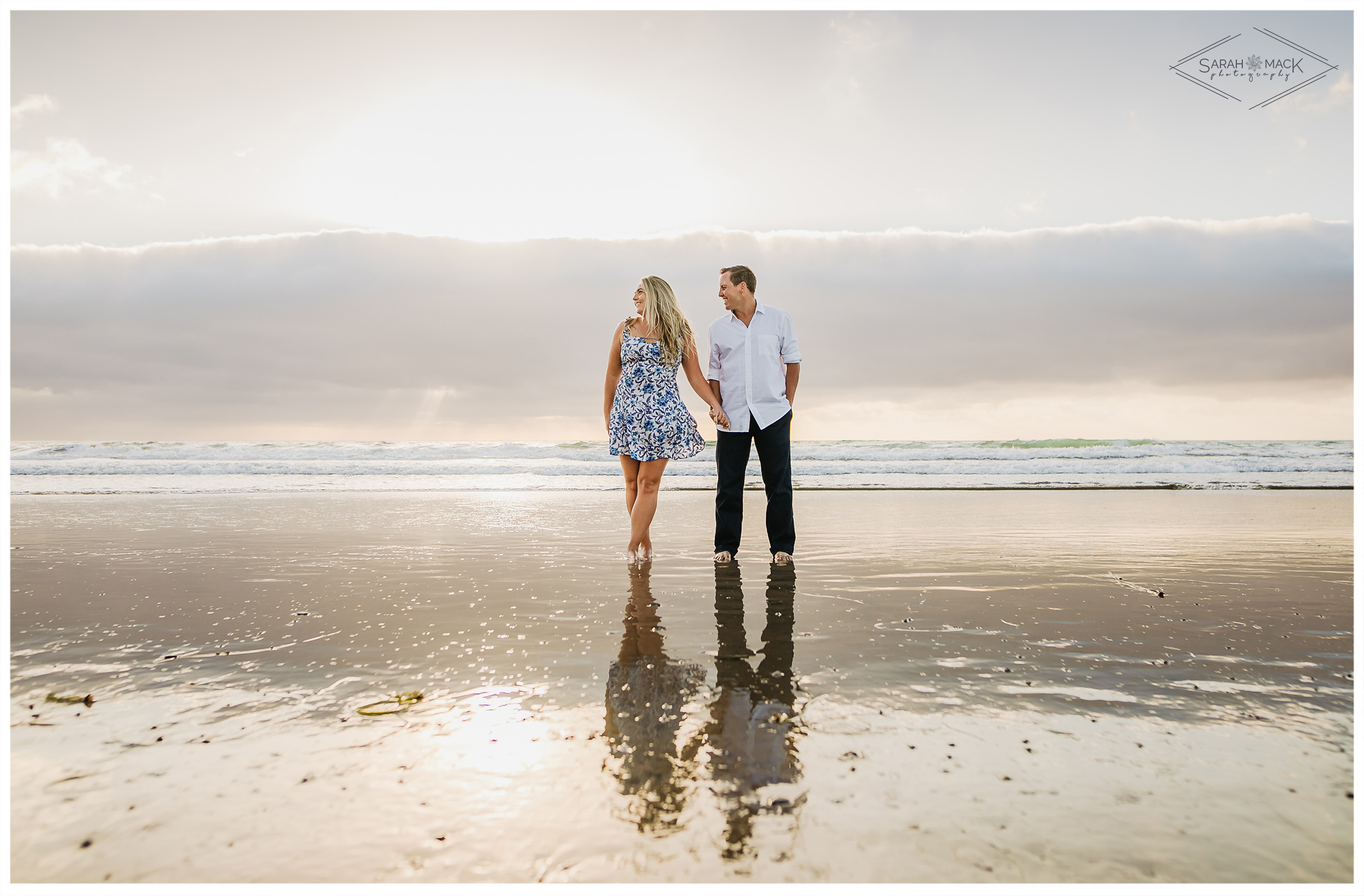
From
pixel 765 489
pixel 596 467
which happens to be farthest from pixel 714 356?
pixel 596 467

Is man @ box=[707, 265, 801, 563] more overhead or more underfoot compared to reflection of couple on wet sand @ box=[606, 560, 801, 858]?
more overhead

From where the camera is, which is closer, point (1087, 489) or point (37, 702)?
point (37, 702)

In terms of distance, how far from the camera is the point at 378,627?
3.15 metres

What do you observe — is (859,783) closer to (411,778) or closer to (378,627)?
(411,778)

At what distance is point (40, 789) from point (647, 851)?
135 cm

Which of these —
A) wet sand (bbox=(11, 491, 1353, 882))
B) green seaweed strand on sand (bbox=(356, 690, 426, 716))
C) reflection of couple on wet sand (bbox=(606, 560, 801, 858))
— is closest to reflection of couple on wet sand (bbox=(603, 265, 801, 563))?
wet sand (bbox=(11, 491, 1353, 882))

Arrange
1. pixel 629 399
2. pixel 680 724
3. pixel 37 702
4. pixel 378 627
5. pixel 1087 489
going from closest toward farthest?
1. pixel 680 724
2. pixel 37 702
3. pixel 378 627
4. pixel 629 399
5. pixel 1087 489

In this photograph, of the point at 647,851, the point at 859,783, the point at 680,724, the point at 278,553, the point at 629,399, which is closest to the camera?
the point at 647,851

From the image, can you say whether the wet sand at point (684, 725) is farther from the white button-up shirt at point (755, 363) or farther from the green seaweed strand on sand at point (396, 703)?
the white button-up shirt at point (755, 363)

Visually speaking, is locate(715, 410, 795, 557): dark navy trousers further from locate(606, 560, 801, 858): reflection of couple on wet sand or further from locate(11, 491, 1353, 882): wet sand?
locate(606, 560, 801, 858): reflection of couple on wet sand

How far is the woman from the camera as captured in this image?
4.95 m

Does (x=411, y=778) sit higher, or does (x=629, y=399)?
(x=629, y=399)

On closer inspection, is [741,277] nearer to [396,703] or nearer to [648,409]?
[648,409]

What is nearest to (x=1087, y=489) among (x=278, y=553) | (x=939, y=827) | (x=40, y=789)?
(x=278, y=553)
